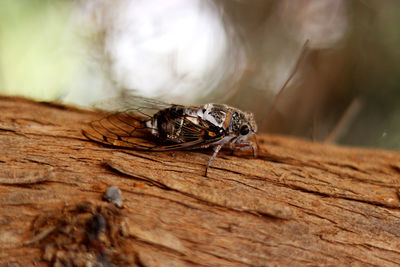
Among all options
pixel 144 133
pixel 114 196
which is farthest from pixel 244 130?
pixel 114 196

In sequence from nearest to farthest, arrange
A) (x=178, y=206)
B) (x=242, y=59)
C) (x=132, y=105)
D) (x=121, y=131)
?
(x=178, y=206), (x=121, y=131), (x=132, y=105), (x=242, y=59)

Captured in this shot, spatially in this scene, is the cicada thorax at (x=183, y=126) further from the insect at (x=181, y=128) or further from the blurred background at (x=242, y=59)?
the blurred background at (x=242, y=59)

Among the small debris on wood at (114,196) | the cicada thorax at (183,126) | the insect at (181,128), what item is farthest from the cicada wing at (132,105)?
the small debris on wood at (114,196)

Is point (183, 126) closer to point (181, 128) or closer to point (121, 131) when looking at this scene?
point (181, 128)

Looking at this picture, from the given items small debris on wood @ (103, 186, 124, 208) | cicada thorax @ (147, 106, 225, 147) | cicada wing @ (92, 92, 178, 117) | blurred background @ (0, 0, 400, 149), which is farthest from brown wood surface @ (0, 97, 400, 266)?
blurred background @ (0, 0, 400, 149)

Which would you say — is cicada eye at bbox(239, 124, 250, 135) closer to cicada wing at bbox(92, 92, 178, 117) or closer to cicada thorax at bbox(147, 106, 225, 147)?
cicada thorax at bbox(147, 106, 225, 147)
